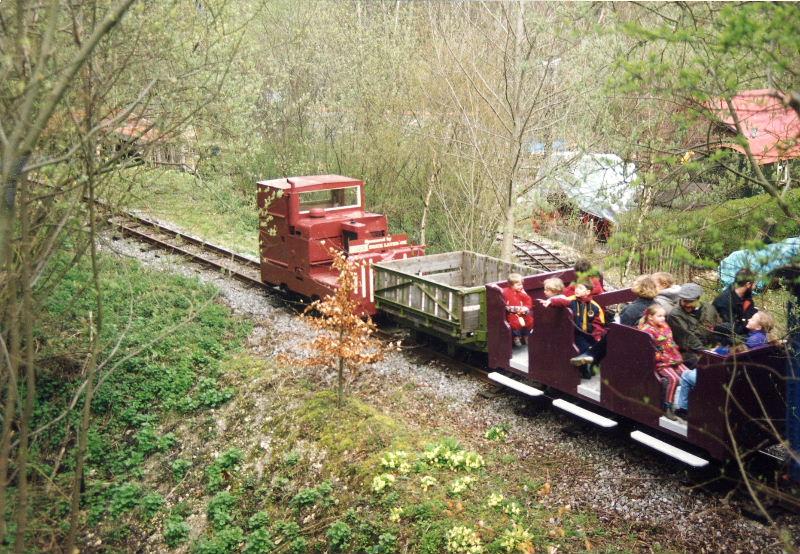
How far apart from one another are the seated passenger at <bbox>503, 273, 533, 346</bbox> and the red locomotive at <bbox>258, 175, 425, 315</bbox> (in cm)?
314

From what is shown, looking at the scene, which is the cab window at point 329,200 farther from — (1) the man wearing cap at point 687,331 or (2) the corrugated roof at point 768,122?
(1) the man wearing cap at point 687,331

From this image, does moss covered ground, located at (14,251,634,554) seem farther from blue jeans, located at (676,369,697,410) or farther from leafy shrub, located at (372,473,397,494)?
blue jeans, located at (676,369,697,410)

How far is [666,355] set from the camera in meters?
7.30

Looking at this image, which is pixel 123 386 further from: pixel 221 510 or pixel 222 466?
pixel 221 510

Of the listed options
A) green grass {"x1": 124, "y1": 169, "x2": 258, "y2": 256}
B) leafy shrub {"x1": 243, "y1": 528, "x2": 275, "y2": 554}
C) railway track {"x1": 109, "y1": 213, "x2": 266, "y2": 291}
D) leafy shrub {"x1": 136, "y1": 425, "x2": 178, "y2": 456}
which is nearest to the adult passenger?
leafy shrub {"x1": 243, "y1": 528, "x2": 275, "y2": 554}

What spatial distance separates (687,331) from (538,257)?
36.0 ft

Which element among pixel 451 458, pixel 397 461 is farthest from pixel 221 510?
pixel 451 458

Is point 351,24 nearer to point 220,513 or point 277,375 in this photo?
point 277,375

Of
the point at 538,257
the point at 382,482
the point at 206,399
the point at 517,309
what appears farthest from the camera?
the point at 538,257

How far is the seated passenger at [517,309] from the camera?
948 cm

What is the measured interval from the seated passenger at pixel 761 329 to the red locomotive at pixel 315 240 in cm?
641

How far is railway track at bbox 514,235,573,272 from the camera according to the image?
1706 centimetres

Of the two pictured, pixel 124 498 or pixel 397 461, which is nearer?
pixel 397 461

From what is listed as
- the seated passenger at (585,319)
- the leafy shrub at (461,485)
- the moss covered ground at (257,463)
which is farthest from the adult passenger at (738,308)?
the leafy shrub at (461,485)
